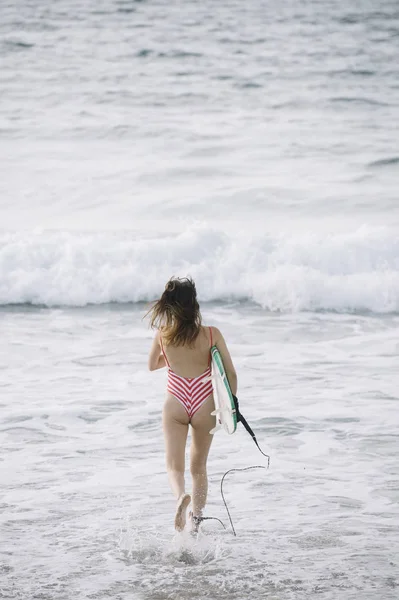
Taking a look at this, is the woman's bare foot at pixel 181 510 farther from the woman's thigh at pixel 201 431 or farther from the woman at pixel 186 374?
the woman's thigh at pixel 201 431

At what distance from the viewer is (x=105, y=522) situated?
→ 4.99 metres

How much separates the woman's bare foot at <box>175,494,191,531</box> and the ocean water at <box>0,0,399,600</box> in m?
0.15

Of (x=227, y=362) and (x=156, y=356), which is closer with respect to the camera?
(x=227, y=362)

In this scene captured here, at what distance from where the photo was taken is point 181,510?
14.6 ft

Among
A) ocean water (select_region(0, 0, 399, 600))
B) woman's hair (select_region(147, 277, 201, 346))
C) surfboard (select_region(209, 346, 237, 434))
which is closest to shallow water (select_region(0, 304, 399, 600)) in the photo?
ocean water (select_region(0, 0, 399, 600))

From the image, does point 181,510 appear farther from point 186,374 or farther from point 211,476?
point 211,476

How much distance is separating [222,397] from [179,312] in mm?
519

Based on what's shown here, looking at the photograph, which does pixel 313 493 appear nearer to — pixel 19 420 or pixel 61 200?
pixel 19 420

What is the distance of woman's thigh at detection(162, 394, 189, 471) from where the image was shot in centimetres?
475

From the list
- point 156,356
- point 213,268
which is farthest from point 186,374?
point 213,268

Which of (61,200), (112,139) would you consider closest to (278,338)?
(61,200)

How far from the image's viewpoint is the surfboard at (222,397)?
14.9 ft

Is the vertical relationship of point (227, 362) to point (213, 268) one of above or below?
above

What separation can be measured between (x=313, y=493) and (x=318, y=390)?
8.13 ft
